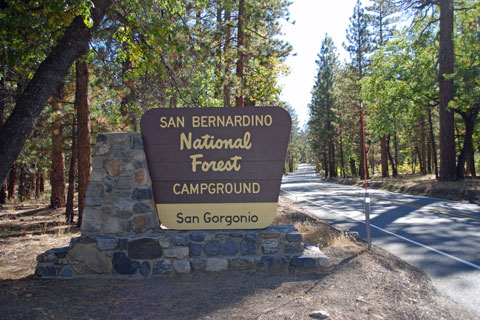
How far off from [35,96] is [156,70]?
2499mm

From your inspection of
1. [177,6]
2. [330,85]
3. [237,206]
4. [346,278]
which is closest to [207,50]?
[177,6]

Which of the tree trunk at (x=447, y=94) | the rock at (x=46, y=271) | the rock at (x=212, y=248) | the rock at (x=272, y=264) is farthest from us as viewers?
the tree trunk at (x=447, y=94)

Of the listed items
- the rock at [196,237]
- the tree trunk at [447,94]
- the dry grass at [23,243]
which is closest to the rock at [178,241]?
the rock at [196,237]

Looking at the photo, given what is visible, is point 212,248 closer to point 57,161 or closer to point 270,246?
point 270,246

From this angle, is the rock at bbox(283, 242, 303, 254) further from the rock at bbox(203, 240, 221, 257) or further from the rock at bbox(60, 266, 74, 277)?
the rock at bbox(60, 266, 74, 277)

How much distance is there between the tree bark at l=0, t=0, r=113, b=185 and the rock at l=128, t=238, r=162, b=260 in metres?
2.27

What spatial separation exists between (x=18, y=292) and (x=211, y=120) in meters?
3.78

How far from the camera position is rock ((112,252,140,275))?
512 cm

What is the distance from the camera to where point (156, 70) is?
6.86 meters

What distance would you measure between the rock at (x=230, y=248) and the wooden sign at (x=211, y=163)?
41 centimetres

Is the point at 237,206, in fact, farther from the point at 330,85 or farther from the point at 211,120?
the point at 330,85

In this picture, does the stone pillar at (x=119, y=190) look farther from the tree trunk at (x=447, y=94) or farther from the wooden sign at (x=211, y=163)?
the tree trunk at (x=447, y=94)

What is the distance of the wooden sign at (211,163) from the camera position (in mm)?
5555

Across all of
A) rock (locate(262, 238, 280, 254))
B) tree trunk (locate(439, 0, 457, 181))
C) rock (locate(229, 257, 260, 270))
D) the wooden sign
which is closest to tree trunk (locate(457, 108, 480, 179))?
tree trunk (locate(439, 0, 457, 181))
